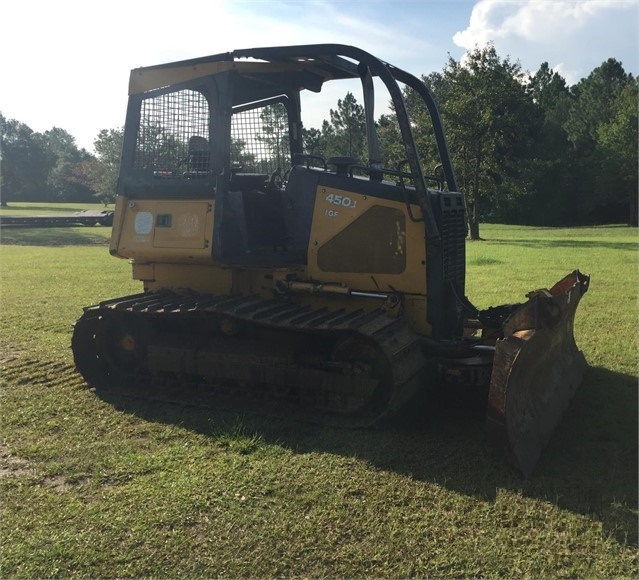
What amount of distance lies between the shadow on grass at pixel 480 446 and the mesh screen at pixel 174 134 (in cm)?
227

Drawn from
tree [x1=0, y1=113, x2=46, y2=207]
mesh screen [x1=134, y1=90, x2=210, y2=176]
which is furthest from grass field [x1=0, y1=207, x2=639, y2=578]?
tree [x1=0, y1=113, x2=46, y2=207]

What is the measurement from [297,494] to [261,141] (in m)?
3.87

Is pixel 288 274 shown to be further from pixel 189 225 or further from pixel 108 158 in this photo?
pixel 108 158

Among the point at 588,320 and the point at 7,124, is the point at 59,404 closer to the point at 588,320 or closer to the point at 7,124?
the point at 588,320

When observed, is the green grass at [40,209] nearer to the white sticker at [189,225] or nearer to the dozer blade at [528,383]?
the white sticker at [189,225]

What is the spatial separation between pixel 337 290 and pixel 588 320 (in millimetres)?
4651

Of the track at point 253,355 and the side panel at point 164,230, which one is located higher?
the side panel at point 164,230

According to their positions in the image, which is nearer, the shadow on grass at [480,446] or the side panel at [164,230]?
the shadow on grass at [480,446]

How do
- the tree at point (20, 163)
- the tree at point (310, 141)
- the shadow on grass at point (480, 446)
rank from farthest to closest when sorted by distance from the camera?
the tree at point (20, 163)
the tree at point (310, 141)
the shadow on grass at point (480, 446)

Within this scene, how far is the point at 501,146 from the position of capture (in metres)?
27.2

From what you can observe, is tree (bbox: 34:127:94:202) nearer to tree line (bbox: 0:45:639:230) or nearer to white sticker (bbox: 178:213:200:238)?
tree line (bbox: 0:45:639:230)

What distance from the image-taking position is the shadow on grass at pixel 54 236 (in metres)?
25.4

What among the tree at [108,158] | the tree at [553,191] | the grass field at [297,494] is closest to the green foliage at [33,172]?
the tree at [108,158]

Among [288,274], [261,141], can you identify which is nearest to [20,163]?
[261,141]
